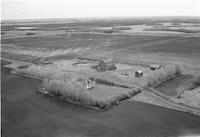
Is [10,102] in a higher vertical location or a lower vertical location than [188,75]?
lower

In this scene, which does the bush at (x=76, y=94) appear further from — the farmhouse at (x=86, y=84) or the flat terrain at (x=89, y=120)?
the farmhouse at (x=86, y=84)

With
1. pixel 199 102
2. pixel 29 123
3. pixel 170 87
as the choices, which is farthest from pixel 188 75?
pixel 29 123

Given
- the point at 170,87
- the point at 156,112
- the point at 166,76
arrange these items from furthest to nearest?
the point at 166,76
the point at 170,87
the point at 156,112

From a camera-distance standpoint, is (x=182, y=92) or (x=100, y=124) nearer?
(x=100, y=124)

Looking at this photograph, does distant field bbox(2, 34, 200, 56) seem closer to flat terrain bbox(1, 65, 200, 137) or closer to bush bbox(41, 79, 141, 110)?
bush bbox(41, 79, 141, 110)

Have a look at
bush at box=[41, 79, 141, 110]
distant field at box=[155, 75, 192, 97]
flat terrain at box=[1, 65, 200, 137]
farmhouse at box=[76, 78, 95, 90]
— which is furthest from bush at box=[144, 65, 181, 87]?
farmhouse at box=[76, 78, 95, 90]

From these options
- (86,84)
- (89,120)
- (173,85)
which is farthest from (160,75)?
(89,120)

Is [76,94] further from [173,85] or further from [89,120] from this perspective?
[173,85]

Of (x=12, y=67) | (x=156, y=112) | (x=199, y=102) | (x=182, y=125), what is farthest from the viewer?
(x=12, y=67)

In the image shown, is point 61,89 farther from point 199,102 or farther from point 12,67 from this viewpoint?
point 12,67
